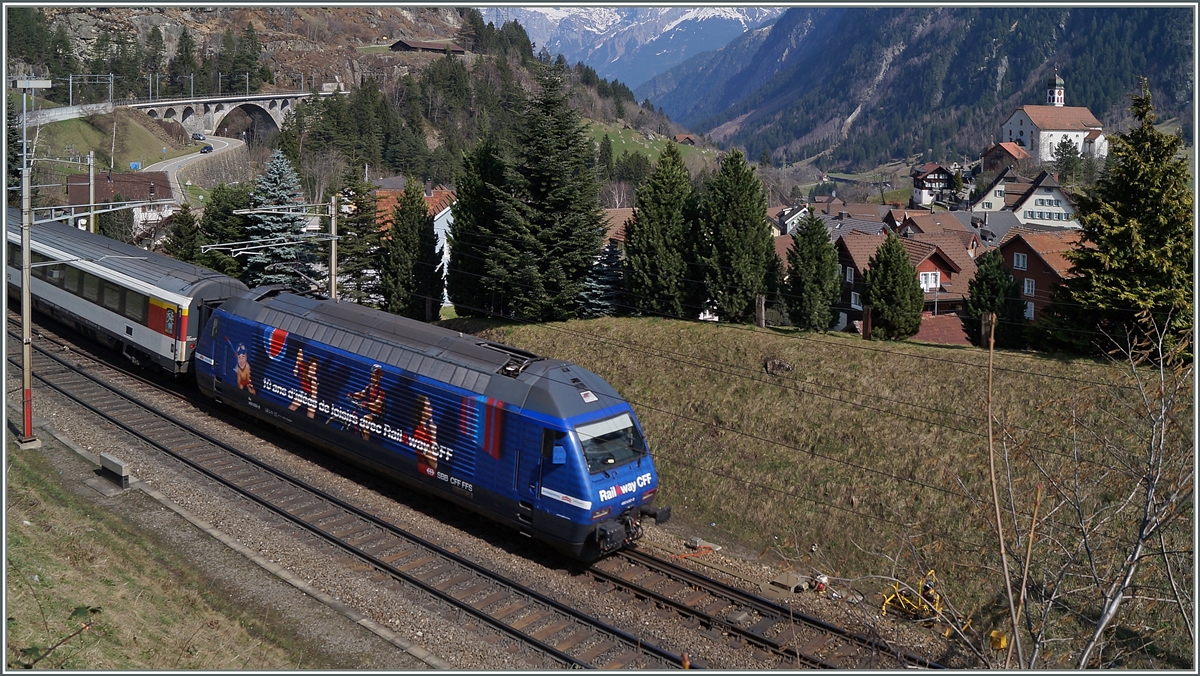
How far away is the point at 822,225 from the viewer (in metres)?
30.2

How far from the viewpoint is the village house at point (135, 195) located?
47.1 m

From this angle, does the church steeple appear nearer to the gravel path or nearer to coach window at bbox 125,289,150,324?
the gravel path

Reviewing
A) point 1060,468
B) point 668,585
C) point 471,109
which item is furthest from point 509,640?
point 471,109

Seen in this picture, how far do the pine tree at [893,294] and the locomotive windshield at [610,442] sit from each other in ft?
42.5

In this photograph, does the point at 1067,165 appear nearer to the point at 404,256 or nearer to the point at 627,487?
the point at 404,256

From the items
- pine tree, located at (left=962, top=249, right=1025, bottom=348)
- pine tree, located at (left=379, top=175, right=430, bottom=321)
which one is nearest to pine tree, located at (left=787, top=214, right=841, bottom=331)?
pine tree, located at (left=962, top=249, right=1025, bottom=348)

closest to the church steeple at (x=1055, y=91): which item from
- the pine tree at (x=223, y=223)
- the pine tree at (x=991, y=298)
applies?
the pine tree at (x=991, y=298)

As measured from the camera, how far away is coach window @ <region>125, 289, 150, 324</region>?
26125mm

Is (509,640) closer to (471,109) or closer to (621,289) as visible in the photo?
(621,289)

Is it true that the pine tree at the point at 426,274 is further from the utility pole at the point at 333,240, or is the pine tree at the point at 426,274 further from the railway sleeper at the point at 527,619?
the railway sleeper at the point at 527,619

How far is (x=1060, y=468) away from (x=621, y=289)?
15980 millimetres

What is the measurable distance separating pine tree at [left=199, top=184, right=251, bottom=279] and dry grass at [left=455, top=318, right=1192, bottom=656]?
1965 cm

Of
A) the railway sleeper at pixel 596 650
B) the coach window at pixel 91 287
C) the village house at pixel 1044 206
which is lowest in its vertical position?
the railway sleeper at pixel 596 650

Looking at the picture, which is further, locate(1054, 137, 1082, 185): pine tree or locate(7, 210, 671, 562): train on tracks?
locate(1054, 137, 1082, 185): pine tree
